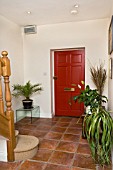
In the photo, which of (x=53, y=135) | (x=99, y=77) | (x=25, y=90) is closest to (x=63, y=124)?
(x=53, y=135)

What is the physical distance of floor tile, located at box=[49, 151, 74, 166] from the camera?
2.14 metres

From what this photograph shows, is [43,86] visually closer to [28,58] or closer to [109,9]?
[28,58]

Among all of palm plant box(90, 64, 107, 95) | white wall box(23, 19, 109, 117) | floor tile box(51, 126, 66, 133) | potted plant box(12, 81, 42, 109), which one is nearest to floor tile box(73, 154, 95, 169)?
floor tile box(51, 126, 66, 133)

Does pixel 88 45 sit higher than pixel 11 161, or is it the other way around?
pixel 88 45

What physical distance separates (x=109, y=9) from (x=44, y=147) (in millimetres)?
3004

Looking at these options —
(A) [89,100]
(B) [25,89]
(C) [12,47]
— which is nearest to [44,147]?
(A) [89,100]

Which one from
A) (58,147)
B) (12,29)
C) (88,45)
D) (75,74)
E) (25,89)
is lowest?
(58,147)

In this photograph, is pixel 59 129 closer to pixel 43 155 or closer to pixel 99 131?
pixel 43 155

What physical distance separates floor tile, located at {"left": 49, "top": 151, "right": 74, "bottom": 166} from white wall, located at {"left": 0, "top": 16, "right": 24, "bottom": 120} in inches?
80.9

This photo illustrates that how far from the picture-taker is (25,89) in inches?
154

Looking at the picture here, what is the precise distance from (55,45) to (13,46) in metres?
1.11

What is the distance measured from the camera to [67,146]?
8.56 ft

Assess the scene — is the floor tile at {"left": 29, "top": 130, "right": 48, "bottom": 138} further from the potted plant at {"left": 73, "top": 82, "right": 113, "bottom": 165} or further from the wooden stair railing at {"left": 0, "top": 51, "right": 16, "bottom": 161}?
the potted plant at {"left": 73, "top": 82, "right": 113, "bottom": 165}

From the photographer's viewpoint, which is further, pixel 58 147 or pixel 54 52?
pixel 54 52
